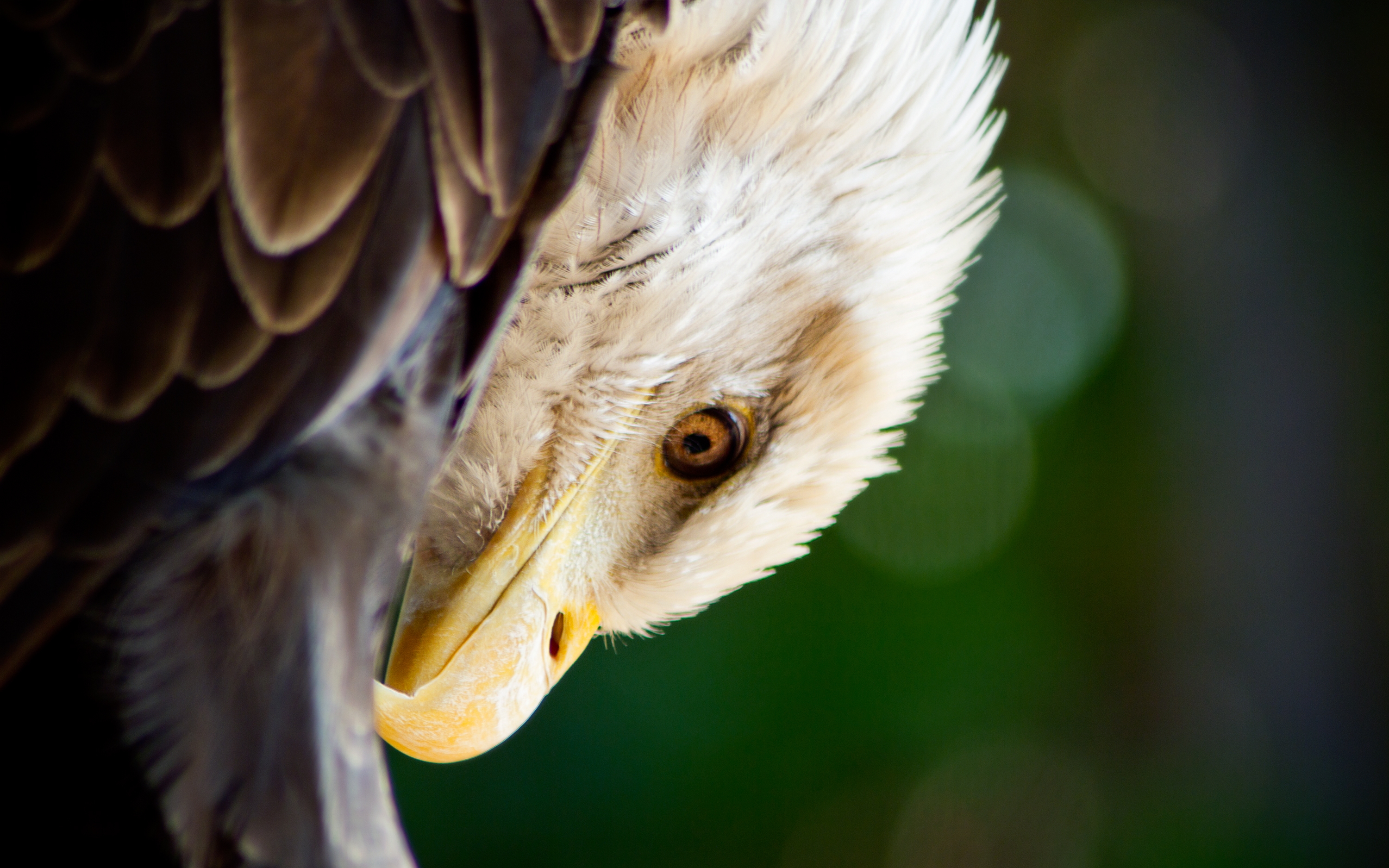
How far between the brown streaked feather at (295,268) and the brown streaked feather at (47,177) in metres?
0.05

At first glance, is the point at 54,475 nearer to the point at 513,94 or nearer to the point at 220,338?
the point at 220,338

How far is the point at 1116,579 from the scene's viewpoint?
3.00 metres

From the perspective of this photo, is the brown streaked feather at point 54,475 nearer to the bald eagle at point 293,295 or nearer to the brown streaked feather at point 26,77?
the bald eagle at point 293,295

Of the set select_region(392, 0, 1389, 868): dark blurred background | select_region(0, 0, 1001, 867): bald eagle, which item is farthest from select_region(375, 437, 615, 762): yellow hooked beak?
select_region(392, 0, 1389, 868): dark blurred background

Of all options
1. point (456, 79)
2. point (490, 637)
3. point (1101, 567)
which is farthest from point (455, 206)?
point (1101, 567)

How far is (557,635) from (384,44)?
560 mm

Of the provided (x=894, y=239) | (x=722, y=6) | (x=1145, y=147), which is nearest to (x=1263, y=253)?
(x=1145, y=147)

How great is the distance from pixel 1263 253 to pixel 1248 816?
5.20 feet

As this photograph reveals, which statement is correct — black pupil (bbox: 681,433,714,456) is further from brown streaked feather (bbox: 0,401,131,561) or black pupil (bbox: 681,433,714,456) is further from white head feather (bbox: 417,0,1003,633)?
brown streaked feather (bbox: 0,401,131,561)

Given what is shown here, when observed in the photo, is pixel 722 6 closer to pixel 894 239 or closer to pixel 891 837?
pixel 894 239

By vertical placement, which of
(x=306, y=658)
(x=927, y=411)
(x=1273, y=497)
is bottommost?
(x=306, y=658)

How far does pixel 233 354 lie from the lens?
1.35 feet

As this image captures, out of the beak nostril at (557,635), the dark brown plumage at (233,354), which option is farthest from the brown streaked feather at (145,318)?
the beak nostril at (557,635)

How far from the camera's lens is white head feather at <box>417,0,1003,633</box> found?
24.5 inches
